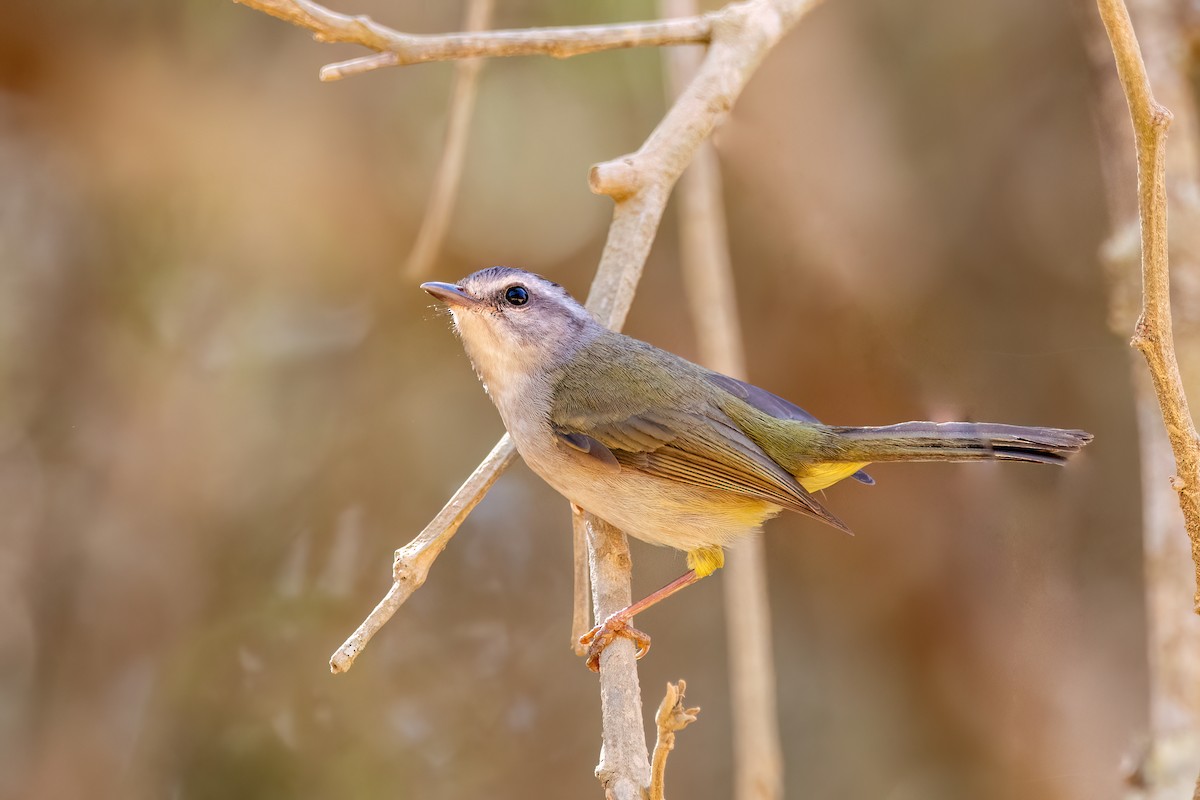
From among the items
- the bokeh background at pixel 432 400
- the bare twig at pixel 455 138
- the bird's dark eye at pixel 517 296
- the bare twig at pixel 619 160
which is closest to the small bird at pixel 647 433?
the bird's dark eye at pixel 517 296

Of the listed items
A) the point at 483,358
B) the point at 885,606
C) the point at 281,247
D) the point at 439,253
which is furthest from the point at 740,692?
the point at 281,247

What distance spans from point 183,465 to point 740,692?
299 cm

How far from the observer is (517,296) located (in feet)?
11.7

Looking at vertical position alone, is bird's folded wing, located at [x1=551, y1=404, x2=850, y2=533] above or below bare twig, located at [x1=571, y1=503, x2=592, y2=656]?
above

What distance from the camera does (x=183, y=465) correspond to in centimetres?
530

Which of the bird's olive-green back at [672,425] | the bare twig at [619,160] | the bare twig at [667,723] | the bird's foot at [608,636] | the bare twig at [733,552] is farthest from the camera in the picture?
the bare twig at [733,552]

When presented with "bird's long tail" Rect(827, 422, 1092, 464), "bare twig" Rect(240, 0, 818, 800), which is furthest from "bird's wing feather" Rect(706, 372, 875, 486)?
"bare twig" Rect(240, 0, 818, 800)

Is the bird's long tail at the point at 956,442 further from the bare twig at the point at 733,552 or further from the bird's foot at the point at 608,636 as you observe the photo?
the bird's foot at the point at 608,636

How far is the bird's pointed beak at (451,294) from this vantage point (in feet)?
11.1

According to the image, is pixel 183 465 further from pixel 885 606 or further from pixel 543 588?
pixel 885 606

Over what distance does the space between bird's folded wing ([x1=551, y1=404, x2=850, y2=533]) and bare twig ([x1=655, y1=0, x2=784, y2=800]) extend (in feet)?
1.21

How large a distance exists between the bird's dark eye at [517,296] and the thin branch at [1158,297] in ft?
6.33

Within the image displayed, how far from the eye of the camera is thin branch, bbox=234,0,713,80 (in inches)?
118

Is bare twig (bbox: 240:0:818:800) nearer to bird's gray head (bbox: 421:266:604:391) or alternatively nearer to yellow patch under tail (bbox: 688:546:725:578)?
bird's gray head (bbox: 421:266:604:391)
